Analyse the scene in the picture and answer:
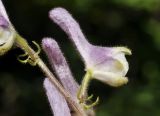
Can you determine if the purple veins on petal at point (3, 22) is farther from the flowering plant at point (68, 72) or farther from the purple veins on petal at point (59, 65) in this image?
the purple veins on petal at point (59, 65)

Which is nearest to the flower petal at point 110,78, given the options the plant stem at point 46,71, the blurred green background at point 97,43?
the plant stem at point 46,71

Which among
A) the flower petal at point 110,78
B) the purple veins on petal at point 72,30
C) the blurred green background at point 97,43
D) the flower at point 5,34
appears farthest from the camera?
the blurred green background at point 97,43

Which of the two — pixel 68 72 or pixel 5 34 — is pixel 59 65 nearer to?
pixel 68 72

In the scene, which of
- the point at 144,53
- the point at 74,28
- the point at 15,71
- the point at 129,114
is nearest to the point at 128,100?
the point at 129,114

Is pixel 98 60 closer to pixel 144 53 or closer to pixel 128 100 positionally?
pixel 128 100

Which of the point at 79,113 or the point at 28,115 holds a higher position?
the point at 79,113
